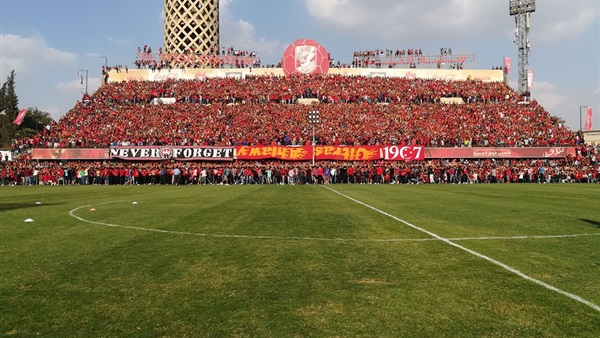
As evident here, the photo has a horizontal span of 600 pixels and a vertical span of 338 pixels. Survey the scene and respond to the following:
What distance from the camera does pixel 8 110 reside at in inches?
3620

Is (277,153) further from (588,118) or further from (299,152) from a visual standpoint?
(588,118)

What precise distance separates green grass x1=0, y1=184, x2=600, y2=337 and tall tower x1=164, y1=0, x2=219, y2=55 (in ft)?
224

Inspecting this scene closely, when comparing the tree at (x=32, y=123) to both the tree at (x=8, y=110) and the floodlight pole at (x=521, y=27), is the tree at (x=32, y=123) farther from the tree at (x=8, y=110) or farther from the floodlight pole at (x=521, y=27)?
the floodlight pole at (x=521, y=27)

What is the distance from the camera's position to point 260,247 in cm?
848

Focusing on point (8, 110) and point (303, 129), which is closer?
point (303, 129)

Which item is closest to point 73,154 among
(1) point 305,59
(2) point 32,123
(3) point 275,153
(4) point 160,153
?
(4) point 160,153

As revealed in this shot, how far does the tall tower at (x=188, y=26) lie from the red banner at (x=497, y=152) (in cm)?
4358

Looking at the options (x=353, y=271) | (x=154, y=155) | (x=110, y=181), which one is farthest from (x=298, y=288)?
(x=154, y=155)

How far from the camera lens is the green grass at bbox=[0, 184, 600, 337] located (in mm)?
4512

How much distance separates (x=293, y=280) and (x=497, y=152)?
149ft

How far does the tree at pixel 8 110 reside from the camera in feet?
275

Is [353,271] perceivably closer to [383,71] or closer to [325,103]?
[325,103]

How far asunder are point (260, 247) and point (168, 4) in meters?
77.4

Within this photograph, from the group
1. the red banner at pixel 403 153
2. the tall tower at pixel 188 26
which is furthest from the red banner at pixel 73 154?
the tall tower at pixel 188 26
